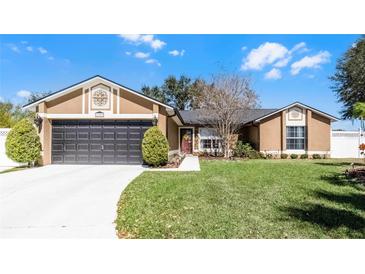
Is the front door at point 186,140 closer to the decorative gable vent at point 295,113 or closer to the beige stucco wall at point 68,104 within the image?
the decorative gable vent at point 295,113

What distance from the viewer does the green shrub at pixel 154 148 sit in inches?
545

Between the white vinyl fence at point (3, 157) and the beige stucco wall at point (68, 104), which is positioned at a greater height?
the beige stucco wall at point (68, 104)

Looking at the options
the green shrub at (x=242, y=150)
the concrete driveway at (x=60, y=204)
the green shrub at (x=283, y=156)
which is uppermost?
the green shrub at (x=242, y=150)

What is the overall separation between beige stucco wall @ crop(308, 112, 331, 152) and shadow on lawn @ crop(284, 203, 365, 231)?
16.2 meters

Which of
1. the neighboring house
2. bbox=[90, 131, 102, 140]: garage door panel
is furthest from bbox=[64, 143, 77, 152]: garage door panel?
bbox=[90, 131, 102, 140]: garage door panel

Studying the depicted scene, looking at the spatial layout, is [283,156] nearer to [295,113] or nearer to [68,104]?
[295,113]

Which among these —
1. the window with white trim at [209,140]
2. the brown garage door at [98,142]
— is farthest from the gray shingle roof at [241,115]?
the brown garage door at [98,142]

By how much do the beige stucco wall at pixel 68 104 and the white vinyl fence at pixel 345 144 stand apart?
1926 centimetres

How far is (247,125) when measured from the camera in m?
24.2

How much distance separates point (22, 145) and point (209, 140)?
14388mm

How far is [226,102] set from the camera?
A: 2136 centimetres

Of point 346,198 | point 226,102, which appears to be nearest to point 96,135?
point 226,102

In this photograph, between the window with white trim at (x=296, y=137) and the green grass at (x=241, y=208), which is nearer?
the green grass at (x=241, y=208)
